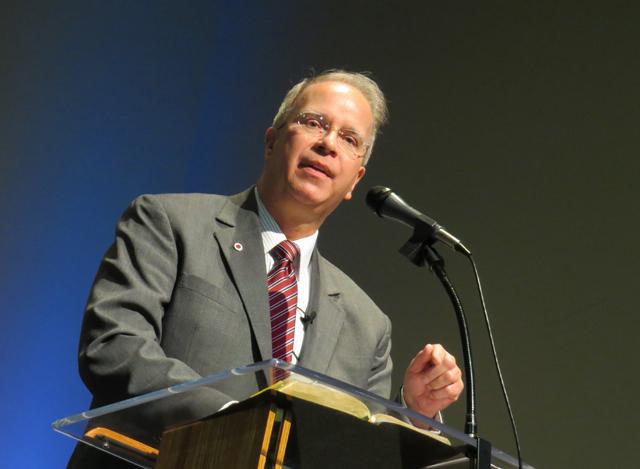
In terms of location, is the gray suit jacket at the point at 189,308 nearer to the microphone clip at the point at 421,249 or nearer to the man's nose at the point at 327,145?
the man's nose at the point at 327,145

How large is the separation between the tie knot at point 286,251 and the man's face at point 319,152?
0.41 feet

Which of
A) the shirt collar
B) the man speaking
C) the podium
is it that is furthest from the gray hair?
the podium

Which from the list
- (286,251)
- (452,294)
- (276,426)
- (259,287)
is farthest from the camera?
(286,251)

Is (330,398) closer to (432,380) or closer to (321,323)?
(432,380)

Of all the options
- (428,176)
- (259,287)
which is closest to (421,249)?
(259,287)

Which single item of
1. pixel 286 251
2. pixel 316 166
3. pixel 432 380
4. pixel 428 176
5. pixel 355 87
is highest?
pixel 428 176

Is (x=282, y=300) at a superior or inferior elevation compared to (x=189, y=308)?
superior

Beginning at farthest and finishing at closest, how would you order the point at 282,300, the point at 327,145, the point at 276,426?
the point at 327,145 < the point at 282,300 < the point at 276,426

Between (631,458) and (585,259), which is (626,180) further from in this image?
(631,458)

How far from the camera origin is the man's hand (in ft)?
6.21

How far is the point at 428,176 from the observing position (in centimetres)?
364

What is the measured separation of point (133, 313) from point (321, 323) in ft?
1.94

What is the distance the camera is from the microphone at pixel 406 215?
6.17ft

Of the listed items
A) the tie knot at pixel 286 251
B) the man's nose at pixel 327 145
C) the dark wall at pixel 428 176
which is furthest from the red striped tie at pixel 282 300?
the dark wall at pixel 428 176
